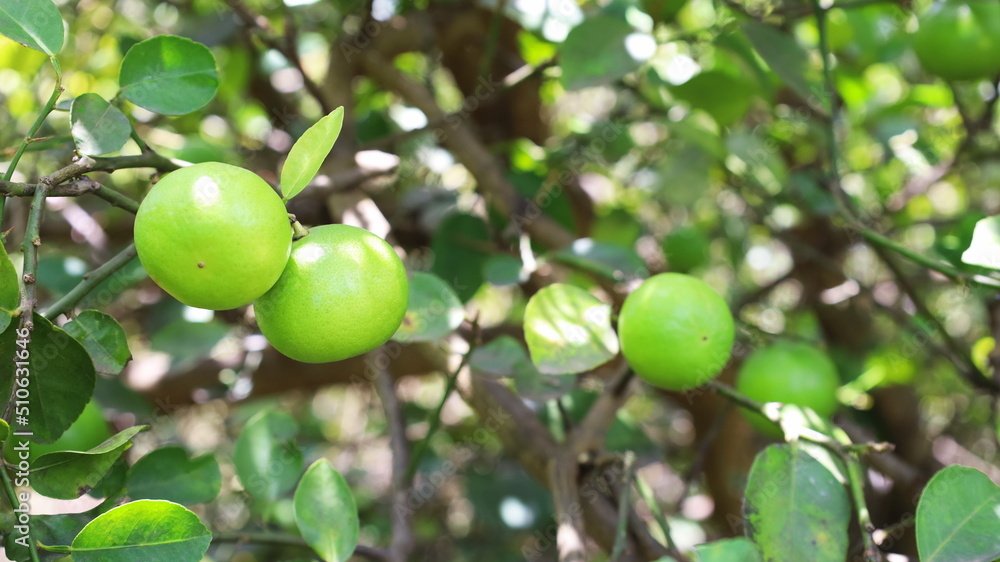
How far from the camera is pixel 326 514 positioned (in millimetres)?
816

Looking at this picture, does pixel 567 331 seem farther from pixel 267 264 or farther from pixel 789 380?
pixel 789 380

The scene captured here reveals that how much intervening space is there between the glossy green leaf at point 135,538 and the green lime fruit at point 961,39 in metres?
1.43

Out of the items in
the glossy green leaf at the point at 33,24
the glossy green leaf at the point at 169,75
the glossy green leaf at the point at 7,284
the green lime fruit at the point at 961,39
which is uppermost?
the glossy green leaf at the point at 33,24

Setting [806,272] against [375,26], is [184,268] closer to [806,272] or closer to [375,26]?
[375,26]

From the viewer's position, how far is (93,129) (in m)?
0.68

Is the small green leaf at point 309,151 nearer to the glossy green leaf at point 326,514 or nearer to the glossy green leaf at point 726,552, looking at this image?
the glossy green leaf at point 326,514

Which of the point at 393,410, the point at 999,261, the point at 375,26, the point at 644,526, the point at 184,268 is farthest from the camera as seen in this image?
the point at 375,26

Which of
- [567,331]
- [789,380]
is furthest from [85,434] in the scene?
[789,380]

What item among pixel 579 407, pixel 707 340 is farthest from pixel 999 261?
pixel 579 407

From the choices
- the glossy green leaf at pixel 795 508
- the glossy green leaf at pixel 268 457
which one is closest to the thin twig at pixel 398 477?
the glossy green leaf at pixel 268 457

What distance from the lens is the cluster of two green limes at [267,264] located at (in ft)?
1.95

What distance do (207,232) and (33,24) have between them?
0.31m

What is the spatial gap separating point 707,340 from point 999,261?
1.07 ft

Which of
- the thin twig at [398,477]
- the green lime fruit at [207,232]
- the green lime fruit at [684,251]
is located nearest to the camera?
the green lime fruit at [207,232]
